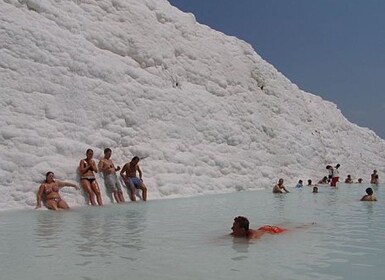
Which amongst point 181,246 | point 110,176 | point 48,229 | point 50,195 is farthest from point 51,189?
point 181,246

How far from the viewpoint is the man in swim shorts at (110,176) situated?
12422mm

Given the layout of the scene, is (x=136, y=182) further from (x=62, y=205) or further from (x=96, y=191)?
(x=62, y=205)

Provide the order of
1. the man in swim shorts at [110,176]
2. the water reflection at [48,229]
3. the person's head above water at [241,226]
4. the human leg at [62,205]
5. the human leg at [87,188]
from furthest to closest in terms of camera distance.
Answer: the man in swim shorts at [110,176]
the human leg at [87,188]
the human leg at [62,205]
the person's head above water at [241,226]
the water reflection at [48,229]

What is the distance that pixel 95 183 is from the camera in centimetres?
1201

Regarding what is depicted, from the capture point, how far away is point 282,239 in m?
7.03

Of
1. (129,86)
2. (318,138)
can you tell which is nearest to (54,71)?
(129,86)

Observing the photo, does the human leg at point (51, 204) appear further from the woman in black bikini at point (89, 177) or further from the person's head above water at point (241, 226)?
the person's head above water at point (241, 226)

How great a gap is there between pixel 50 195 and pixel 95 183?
1.42 m

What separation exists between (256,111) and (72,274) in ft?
53.3

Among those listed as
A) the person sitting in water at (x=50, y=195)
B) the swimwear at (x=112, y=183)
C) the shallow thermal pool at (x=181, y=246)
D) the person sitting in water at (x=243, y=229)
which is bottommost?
the shallow thermal pool at (x=181, y=246)

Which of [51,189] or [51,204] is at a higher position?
[51,189]

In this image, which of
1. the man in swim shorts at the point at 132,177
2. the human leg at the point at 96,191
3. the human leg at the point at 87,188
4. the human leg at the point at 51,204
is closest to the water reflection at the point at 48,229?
the human leg at the point at 51,204

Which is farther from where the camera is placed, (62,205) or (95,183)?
(95,183)

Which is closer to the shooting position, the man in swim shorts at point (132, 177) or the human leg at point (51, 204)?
the human leg at point (51, 204)
